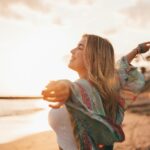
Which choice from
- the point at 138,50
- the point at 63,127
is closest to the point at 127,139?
the point at 138,50

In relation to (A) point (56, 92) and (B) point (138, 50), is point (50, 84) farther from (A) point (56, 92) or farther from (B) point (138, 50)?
(B) point (138, 50)

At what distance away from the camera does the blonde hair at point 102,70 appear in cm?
209

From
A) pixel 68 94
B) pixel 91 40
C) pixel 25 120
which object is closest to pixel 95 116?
pixel 68 94

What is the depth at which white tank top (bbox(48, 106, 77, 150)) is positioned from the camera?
215 cm

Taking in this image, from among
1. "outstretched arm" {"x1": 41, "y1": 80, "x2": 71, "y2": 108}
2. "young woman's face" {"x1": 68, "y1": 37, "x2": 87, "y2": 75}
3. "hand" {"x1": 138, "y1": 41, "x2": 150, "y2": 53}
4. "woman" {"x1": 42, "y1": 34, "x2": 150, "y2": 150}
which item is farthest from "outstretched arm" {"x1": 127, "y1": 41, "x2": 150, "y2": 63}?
"outstretched arm" {"x1": 41, "y1": 80, "x2": 71, "y2": 108}

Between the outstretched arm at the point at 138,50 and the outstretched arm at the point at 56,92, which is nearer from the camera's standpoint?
the outstretched arm at the point at 56,92

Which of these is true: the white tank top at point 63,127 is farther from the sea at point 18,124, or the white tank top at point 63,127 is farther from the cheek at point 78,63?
the sea at point 18,124

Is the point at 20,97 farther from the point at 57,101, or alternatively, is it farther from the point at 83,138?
the point at 83,138

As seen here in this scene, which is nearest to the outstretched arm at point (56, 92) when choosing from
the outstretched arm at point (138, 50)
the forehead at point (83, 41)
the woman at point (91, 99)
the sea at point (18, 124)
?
the woman at point (91, 99)

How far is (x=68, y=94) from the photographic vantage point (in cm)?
179

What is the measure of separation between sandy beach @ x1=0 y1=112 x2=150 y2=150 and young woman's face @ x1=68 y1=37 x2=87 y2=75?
4.46 meters

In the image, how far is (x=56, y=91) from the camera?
169cm

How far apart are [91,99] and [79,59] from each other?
342 mm

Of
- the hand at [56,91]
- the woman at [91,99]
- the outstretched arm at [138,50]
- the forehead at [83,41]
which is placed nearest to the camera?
the hand at [56,91]
